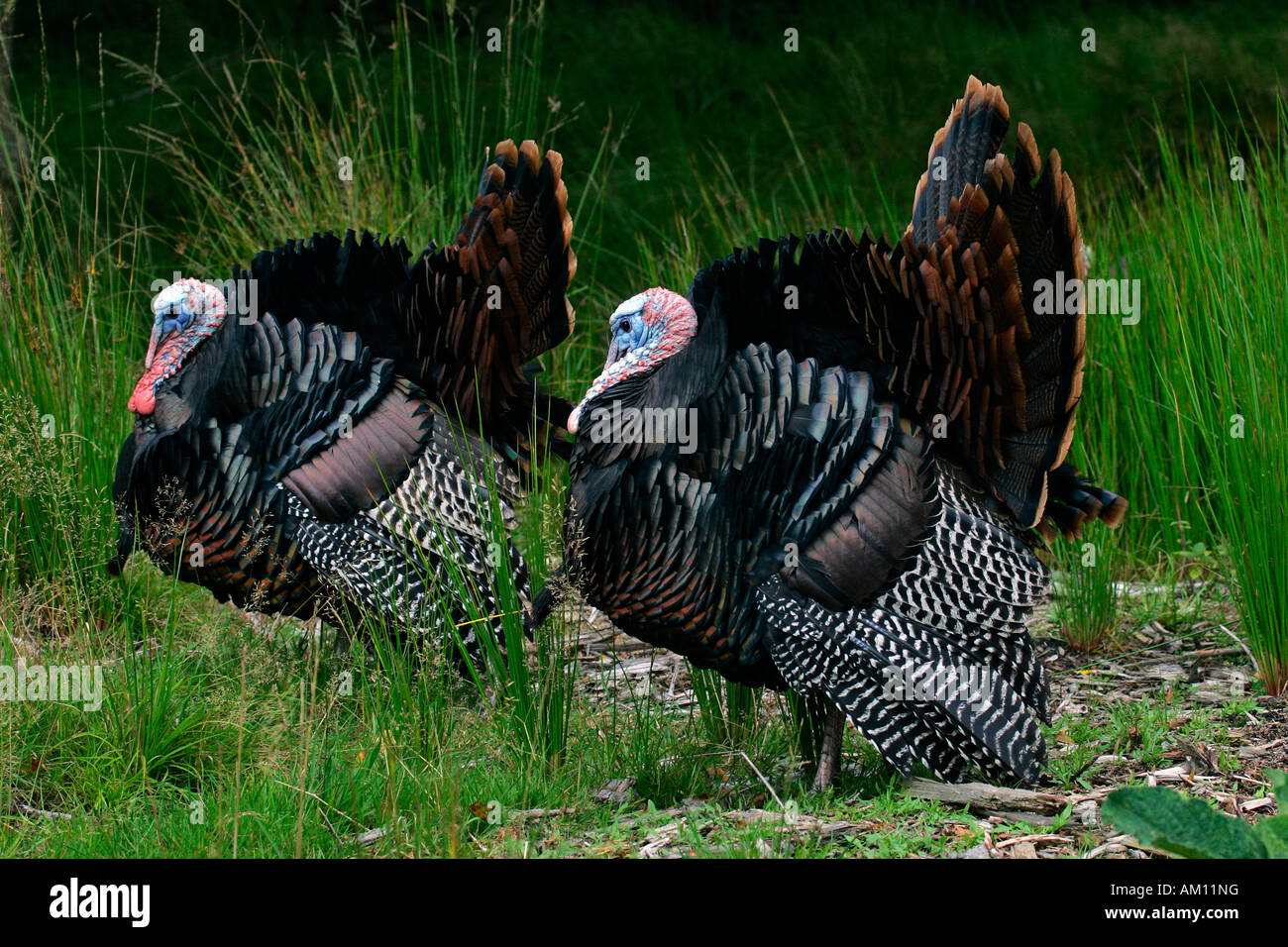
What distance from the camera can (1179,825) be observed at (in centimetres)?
254

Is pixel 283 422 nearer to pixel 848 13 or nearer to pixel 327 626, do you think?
pixel 327 626

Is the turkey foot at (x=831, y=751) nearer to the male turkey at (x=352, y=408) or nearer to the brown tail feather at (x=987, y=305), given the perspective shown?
the brown tail feather at (x=987, y=305)

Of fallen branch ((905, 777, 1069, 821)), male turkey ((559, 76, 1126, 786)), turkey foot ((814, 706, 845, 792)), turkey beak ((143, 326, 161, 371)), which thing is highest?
turkey beak ((143, 326, 161, 371))

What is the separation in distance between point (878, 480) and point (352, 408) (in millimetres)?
1642

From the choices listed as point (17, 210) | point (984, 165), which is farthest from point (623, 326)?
point (17, 210)

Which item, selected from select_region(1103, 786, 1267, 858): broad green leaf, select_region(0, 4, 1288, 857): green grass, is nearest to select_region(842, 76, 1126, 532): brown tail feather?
select_region(0, 4, 1288, 857): green grass

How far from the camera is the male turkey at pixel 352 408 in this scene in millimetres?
4066

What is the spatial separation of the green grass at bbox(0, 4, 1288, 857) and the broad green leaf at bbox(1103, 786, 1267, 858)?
18.8 inches

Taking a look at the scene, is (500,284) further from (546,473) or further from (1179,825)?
(1179,825)

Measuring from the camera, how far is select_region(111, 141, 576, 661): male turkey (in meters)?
4.07

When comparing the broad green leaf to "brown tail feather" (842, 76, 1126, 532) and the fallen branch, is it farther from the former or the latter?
"brown tail feather" (842, 76, 1126, 532)

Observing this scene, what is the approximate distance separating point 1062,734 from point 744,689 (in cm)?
86

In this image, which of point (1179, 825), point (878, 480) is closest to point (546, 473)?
point (878, 480)

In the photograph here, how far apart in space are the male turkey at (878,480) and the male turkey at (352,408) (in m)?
0.78
